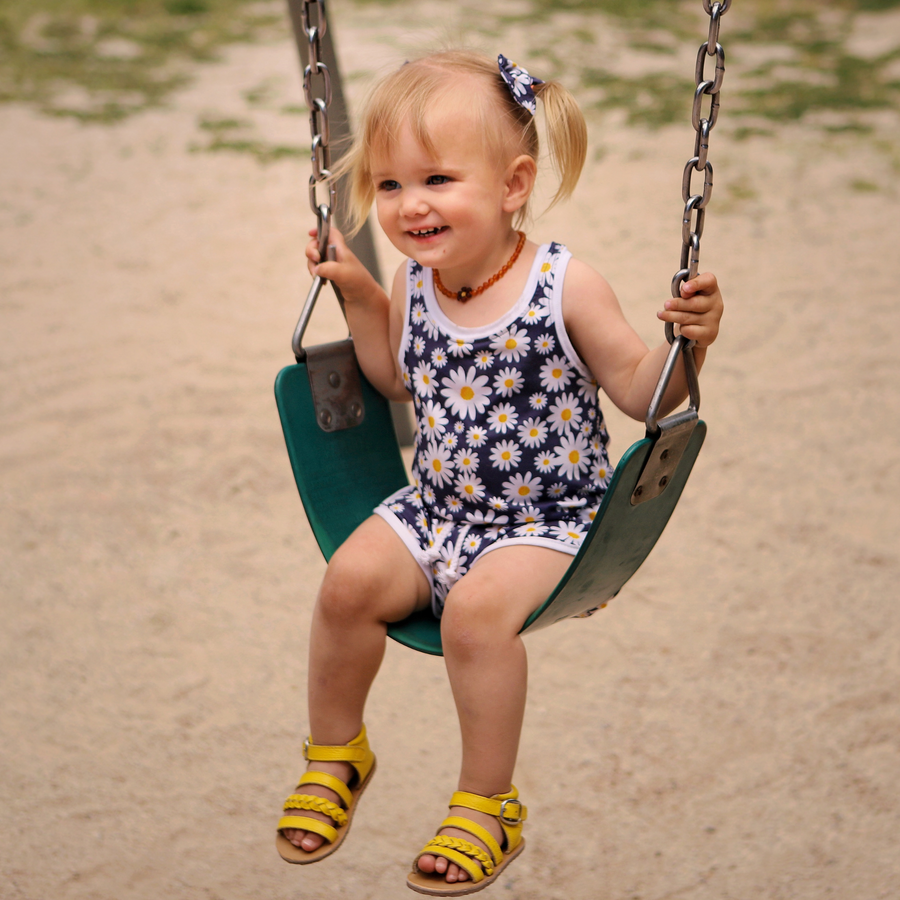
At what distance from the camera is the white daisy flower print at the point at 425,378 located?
1319 mm

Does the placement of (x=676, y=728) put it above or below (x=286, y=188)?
below

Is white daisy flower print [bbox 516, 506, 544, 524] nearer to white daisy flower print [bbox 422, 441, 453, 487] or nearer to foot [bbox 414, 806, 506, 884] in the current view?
white daisy flower print [bbox 422, 441, 453, 487]

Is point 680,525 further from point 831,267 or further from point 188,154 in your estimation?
point 188,154

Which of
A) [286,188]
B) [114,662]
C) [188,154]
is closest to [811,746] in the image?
[114,662]

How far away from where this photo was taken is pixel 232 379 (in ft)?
9.80

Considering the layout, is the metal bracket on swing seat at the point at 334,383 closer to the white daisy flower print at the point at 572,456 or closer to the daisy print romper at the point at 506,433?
the daisy print romper at the point at 506,433

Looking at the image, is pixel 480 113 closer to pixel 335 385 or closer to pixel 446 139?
pixel 446 139

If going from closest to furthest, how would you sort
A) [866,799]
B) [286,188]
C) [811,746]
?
[866,799]
[811,746]
[286,188]

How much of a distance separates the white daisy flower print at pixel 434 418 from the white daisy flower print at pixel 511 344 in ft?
0.34

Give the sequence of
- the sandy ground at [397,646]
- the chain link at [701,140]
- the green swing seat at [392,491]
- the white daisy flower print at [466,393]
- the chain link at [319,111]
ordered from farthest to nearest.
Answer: the sandy ground at [397,646] < the white daisy flower print at [466,393] < the chain link at [319,111] < the green swing seat at [392,491] < the chain link at [701,140]

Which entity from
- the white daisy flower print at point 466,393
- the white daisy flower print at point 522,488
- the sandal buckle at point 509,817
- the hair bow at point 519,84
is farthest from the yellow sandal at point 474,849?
the hair bow at point 519,84

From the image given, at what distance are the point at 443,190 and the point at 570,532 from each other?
0.43 meters

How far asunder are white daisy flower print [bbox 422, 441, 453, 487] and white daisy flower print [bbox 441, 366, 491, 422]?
5cm

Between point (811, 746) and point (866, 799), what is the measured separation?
0.13 m
